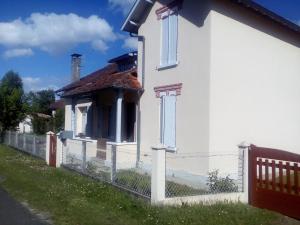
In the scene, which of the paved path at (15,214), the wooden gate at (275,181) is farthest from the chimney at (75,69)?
the wooden gate at (275,181)

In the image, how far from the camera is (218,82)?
12.9 meters

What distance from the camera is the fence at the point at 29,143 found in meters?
19.9

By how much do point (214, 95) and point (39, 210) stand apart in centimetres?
623

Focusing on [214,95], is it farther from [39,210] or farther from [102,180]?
[39,210]

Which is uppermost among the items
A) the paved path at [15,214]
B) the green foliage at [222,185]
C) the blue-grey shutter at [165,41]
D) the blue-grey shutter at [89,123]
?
the blue-grey shutter at [165,41]

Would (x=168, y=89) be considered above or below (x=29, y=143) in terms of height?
above

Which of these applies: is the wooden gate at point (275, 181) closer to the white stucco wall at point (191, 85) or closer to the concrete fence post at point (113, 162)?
the white stucco wall at point (191, 85)

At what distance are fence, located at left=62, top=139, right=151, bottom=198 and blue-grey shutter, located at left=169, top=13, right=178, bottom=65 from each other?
11.6 ft

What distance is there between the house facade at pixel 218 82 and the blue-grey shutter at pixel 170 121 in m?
0.03

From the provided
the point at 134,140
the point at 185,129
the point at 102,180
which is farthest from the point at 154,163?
the point at 134,140

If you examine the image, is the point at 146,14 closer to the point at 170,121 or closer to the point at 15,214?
the point at 170,121

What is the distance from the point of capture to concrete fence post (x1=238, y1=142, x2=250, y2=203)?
10047 mm

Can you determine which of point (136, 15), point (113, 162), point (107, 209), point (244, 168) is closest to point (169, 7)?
point (136, 15)

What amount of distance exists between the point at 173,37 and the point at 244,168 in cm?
623
